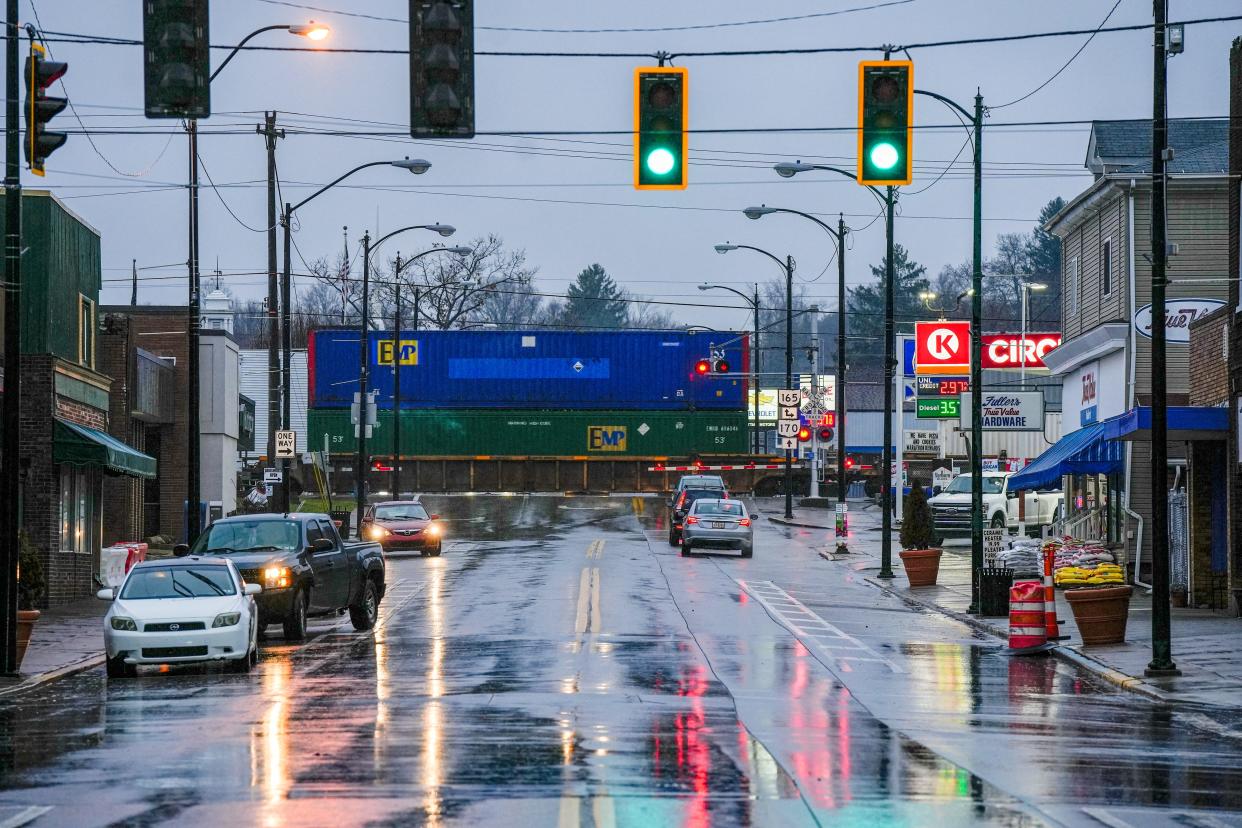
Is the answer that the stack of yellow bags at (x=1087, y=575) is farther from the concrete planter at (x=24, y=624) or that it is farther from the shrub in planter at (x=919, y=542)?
the concrete planter at (x=24, y=624)

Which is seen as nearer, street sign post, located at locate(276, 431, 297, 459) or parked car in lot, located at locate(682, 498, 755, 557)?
street sign post, located at locate(276, 431, 297, 459)

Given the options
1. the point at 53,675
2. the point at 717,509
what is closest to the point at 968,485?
the point at 717,509

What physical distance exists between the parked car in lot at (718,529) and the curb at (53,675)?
2145 centimetres

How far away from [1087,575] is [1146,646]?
309 inches

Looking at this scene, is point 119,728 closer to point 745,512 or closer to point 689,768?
point 689,768

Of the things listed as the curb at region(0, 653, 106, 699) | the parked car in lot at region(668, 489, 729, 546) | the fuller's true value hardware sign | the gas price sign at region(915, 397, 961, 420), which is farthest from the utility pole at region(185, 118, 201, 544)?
the gas price sign at region(915, 397, 961, 420)

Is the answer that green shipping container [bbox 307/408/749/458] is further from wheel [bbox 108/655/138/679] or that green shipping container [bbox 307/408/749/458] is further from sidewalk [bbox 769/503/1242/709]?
wheel [bbox 108/655/138/679]

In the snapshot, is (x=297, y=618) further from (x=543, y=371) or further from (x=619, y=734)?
(x=543, y=371)

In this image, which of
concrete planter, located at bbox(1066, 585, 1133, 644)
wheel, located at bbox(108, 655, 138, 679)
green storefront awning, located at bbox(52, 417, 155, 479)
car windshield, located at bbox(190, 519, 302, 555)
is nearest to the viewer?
wheel, located at bbox(108, 655, 138, 679)

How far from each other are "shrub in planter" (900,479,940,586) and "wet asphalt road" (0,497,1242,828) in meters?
8.30

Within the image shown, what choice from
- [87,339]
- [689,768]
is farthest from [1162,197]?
[87,339]

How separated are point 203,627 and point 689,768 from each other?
944cm

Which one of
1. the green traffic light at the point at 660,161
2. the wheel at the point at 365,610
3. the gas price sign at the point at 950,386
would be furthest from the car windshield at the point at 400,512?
the green traffic light at the point at 660,161

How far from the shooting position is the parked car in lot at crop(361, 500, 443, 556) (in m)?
43.4
